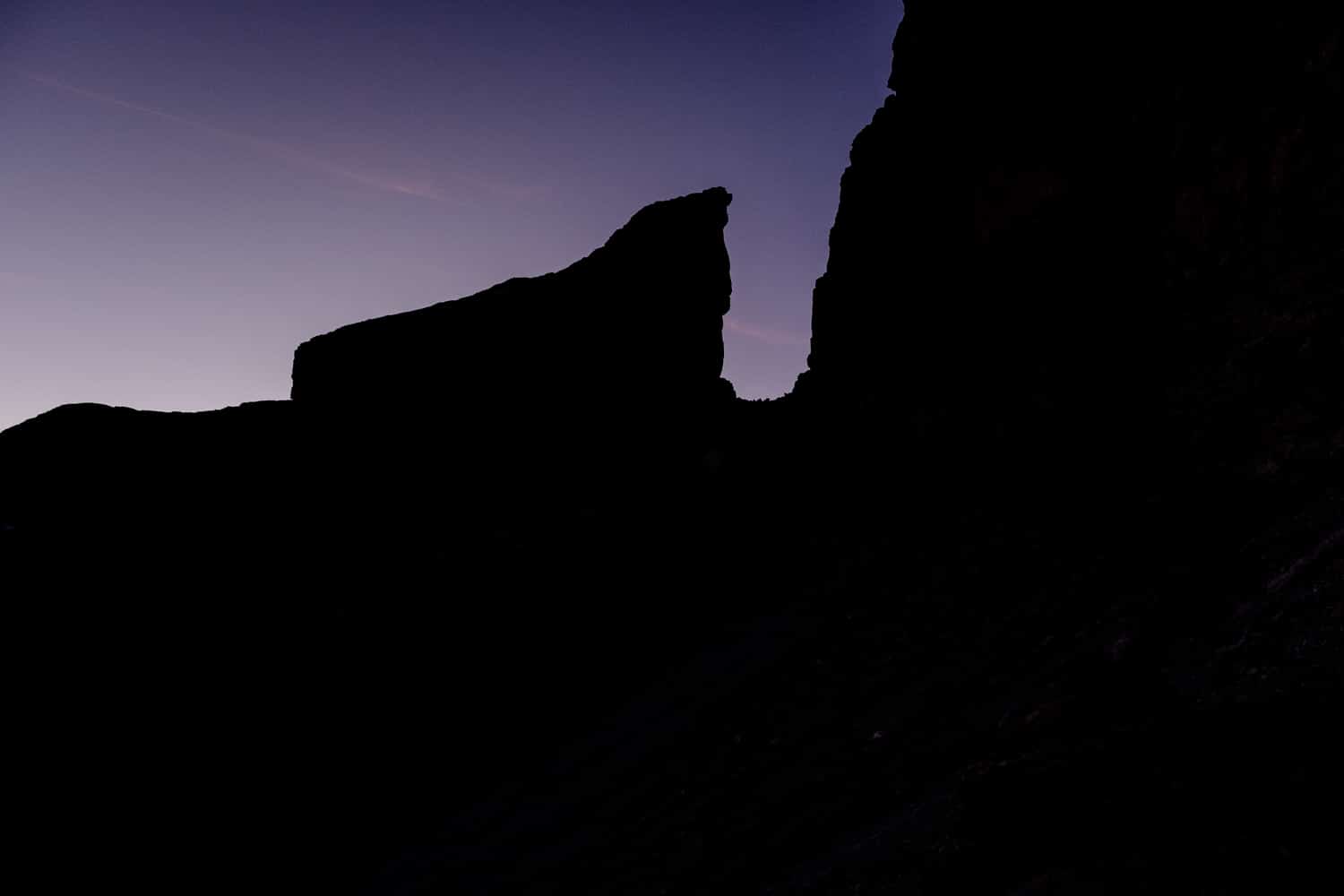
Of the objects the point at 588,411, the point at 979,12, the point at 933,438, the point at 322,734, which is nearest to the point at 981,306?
the point at 933,438

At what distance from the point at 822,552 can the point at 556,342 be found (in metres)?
11.7

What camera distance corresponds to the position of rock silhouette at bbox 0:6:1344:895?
12.3 feet

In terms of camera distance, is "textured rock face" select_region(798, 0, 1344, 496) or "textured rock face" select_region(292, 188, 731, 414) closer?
"textured rock face" select_region(798, 0, 1344, 496)

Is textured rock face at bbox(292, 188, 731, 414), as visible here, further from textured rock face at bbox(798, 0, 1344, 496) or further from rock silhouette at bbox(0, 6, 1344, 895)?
textured rock face at bbox(798, 0, 1344, 496)

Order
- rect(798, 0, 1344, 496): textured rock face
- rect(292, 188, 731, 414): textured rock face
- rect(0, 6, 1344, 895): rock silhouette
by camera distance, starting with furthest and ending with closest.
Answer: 1. rect(292, 188, 731, 414): textured rock face
2. rect(798, 0, 1344, 496): textured rock face
3. rect(0, 6, 1344, 895): rock silhouette

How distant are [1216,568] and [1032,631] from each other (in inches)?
63.2

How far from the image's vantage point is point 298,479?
65.5ft

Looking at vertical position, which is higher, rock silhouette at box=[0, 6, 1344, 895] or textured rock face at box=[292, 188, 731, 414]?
textured rock face at box=[292, 188, 731, 414]

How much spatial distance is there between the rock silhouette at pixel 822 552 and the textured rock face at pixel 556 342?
0.13m

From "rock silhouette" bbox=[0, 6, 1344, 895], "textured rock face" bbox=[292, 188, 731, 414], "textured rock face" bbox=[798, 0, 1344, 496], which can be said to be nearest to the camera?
"rock silhouette" bbox=[0, 6, 1344, 895]

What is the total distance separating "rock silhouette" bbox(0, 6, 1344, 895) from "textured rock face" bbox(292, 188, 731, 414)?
0.13 m

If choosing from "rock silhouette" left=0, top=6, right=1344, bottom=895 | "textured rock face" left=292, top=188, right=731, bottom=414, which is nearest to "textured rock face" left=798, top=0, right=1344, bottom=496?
"rock silhouette" left=0, top=6, right=1344, bottom=895

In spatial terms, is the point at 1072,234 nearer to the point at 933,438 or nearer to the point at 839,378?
the point at 933,438

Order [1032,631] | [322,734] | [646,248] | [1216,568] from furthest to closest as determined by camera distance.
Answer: [646,248] < [322,734] < [1032,631] < [1216,568]
